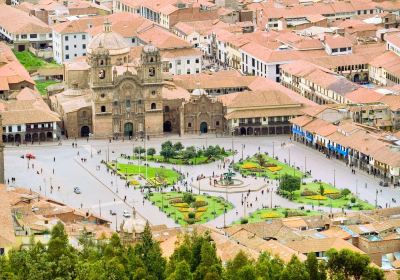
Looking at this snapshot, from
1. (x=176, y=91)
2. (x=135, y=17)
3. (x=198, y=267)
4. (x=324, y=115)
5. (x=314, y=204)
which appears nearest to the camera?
(x=198, y=267)

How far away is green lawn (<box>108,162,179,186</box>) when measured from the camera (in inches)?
4532

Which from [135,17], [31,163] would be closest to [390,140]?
[31,163]

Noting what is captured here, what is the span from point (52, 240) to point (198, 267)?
8.01m

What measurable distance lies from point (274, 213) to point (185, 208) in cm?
631

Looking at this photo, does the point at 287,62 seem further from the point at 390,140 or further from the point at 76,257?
the point at 76,257

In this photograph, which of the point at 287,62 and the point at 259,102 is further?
the point at 287,62

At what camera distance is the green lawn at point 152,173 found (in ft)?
378

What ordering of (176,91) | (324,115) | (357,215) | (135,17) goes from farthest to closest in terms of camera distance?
1. (135,17)
2. (176,91)
3. (324,115)
4. (357,215)

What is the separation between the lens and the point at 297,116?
129375 millimetres

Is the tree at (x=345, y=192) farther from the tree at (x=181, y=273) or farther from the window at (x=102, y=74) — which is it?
the tree at (x=181, y=273)

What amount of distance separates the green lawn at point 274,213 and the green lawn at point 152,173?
34.1 feet

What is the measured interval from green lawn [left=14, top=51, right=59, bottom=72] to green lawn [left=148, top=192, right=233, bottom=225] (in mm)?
47010

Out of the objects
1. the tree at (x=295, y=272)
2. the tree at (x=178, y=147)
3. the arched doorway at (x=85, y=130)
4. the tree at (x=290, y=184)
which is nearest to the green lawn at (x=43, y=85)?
the arched doorway at (x=85, y=130)

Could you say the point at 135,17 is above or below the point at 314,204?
above
